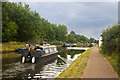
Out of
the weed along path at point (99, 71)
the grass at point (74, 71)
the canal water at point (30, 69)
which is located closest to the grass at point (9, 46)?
the canal water at point (30, 69)

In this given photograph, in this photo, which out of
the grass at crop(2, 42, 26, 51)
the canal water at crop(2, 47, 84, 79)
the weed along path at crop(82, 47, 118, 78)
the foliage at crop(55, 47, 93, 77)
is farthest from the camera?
the grass at crop(2, 42, 26, 51)

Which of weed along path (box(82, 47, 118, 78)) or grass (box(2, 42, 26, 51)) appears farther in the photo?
grass (box(2, 42, 26, 51))

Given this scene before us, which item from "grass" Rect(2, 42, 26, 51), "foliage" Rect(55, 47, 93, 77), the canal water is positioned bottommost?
the canal water

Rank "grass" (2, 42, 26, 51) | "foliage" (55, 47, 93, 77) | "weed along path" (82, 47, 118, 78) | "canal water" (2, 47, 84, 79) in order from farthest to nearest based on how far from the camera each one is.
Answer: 1. "grass" (2, 42, 26, 51)
2. "canal water" (2, 47, 84, 79)
3. "foliage" (55, 47, 93, 77)
4. "weed along path" (82, 47, 118, 78)

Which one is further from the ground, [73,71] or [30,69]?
[73,71]

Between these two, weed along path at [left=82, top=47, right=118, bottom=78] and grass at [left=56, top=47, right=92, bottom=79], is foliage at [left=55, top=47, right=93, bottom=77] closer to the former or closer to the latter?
grass at [left=56, top=47, right=92, bottom=79]

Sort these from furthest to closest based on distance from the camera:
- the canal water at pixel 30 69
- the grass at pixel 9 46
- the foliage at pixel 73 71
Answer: the grass at pixel 9 46 → the canal water at pixel 30 69 → the foliage at pixel 73 71

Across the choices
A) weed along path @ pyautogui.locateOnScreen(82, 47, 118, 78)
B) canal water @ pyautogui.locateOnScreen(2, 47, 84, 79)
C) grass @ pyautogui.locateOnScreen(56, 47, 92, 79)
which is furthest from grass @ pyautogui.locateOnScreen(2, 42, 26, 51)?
weed along path @ pyautogui.locateOnScreen(82, 47, 118, 78)

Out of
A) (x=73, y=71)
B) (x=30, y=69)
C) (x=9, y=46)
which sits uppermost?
(x=9, y=46)

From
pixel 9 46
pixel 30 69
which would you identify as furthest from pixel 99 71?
pixel 9 46

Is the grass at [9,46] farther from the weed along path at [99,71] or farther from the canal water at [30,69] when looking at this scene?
the weed along path at [99,71]

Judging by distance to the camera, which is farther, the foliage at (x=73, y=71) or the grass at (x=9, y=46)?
the grass at (x=9, y=46)

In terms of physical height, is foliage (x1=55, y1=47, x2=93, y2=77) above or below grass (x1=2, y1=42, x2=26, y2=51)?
below

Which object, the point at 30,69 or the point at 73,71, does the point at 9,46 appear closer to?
the point at 30,69
